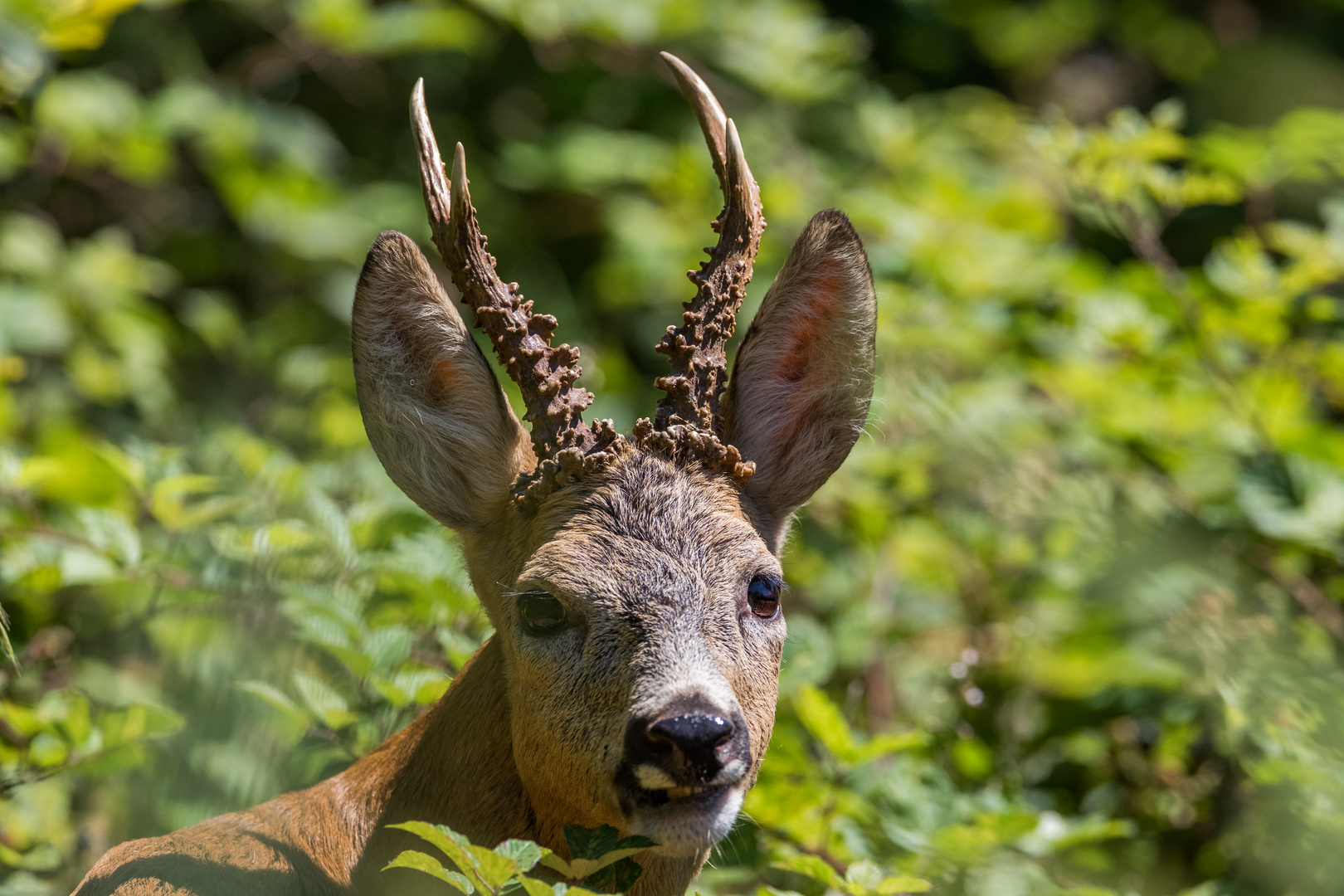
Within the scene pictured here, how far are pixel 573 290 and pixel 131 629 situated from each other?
5104 mm

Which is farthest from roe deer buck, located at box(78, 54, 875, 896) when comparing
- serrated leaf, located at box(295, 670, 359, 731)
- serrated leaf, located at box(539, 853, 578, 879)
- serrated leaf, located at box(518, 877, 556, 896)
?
serrated leaf, located at box(518, 877, 556, 896)

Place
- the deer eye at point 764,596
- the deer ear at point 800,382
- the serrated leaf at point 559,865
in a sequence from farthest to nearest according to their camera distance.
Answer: the deer ear at point 800,382, the deer eye at point 764,596, the serrated leaf at point 559,865

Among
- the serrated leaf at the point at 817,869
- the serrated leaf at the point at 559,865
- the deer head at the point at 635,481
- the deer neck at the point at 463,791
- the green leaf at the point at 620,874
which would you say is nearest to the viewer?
the serrated leaf at the point at 559,865

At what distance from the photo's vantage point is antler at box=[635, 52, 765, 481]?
349 centimetres

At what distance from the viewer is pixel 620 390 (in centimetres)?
799

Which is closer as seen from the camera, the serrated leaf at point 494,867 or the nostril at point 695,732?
the serrated leaf at point 494,867

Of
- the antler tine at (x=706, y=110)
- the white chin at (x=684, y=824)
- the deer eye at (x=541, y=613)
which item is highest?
the antler tine at (x=706, y=110)

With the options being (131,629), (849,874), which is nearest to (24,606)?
(131,629)

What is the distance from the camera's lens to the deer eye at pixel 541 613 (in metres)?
3.33

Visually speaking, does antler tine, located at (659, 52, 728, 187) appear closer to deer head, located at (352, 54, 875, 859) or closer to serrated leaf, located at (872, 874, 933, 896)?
deer head, located at (352, 54, 875, 859)

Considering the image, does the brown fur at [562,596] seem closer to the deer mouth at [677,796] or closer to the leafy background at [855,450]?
the deer mouth at [677,796]

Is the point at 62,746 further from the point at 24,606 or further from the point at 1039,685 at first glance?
the point at 1039,685

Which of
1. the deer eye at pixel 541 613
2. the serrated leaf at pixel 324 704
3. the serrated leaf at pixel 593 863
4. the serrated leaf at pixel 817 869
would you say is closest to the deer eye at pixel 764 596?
the deer eye at pixel 541 613

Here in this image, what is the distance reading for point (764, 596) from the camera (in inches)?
138
